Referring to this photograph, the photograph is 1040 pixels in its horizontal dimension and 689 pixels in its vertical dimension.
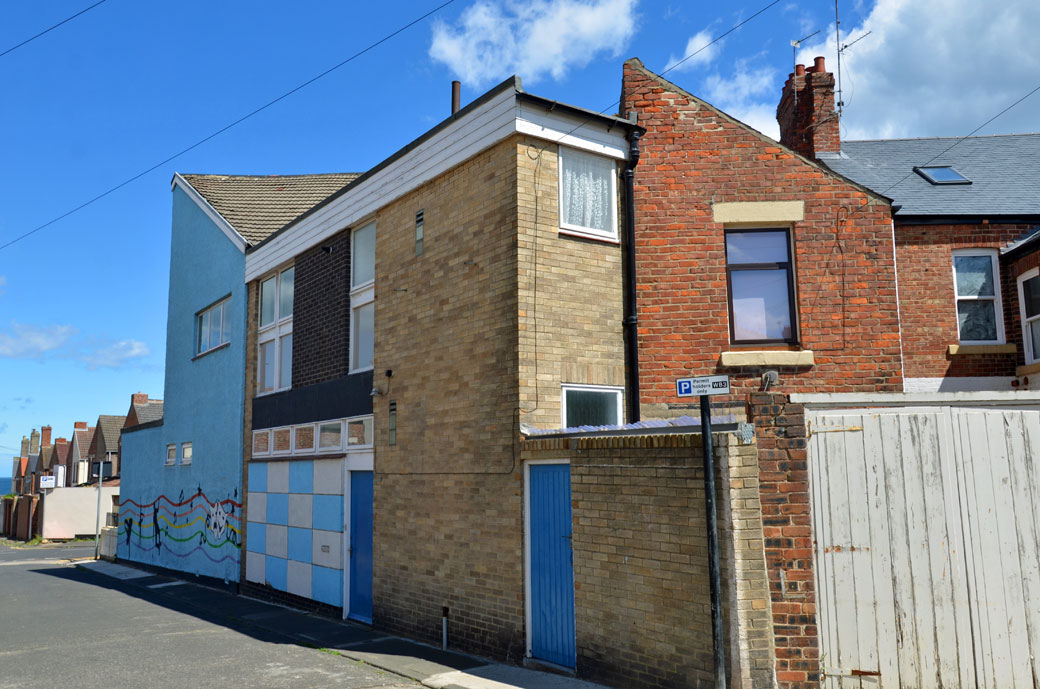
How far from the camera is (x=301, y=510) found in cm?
1424

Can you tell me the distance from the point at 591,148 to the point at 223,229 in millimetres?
11552

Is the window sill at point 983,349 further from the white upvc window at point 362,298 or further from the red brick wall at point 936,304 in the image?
the white upvc window at point 362,298

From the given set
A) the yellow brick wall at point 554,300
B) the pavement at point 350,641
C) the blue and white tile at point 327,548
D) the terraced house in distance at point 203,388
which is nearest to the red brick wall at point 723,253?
the yellow brick wall at point 554,300

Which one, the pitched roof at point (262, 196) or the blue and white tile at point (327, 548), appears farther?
the pitched roof at point (262, 196)

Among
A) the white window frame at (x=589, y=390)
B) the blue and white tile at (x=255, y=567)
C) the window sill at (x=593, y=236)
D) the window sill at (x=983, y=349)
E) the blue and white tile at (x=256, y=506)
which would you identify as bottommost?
the blue and white tile at (x=255, y=567)

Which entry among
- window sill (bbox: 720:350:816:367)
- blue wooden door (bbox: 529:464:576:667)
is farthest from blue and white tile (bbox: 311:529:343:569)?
window sill (bbox: 720:350:816:367)

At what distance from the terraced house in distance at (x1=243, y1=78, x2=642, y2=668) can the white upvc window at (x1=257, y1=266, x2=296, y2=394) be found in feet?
7.39

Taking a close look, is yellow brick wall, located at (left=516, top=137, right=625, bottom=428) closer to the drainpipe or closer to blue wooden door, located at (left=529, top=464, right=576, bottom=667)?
the drainpipe

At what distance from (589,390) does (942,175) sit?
338 inches

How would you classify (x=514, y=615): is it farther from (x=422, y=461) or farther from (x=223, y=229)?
(x=223, y=229)

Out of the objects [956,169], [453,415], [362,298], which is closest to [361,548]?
[453,415]

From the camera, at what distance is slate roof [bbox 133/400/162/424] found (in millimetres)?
47094

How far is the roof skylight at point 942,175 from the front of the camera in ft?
45.8

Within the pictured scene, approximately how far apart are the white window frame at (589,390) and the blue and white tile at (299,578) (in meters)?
6.37
